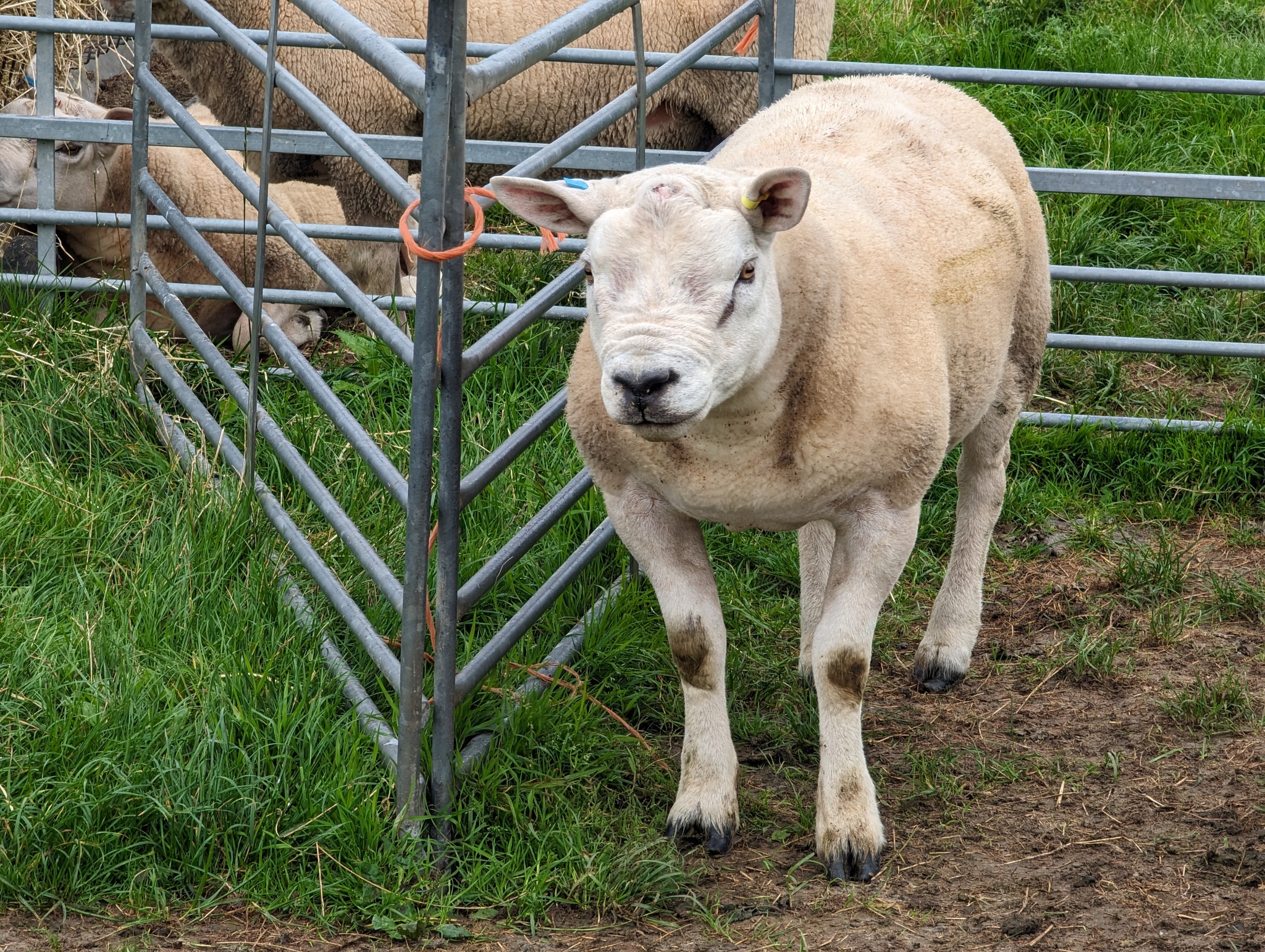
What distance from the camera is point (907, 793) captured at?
3314 millimetres

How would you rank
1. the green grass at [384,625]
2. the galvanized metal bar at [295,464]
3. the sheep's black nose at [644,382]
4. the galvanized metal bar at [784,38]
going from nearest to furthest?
the sheep's black nose at [644,382]
the green grass at [384,625]
the galvanized metal bar at [295,464]
the galvanized metal bar at [784,38]

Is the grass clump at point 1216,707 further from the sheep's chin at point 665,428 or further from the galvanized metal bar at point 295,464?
the galvanized metal bar at point 295,464

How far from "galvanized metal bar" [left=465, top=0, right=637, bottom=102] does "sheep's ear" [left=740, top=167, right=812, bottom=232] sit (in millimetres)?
498

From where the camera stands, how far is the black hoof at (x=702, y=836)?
3.06m

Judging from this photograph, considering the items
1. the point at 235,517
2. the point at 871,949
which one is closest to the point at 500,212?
the point at 235,517

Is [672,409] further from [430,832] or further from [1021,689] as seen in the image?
[1021,689]

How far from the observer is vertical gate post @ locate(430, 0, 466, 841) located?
252 cm

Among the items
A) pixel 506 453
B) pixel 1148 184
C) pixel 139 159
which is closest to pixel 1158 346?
pixel 1148 184

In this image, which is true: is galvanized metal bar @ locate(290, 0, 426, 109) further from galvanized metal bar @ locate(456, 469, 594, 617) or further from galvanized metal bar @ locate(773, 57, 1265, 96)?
galvanized metal bar @ locate(773, 57, 1265, 96)

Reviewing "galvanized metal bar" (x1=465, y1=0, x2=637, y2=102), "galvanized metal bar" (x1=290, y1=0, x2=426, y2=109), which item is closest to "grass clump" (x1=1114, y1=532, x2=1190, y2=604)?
"galvanized metal bar" (x1=465, y1=0, x2=637, y2=102)

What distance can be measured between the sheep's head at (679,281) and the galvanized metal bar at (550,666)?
0.91m

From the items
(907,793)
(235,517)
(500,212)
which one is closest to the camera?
(907,793)

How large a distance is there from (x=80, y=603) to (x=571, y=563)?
119 cm

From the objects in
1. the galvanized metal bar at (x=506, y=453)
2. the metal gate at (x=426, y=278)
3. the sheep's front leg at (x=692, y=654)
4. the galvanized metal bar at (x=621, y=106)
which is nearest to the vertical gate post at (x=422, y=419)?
the metal gate at (x=426, y=278)
